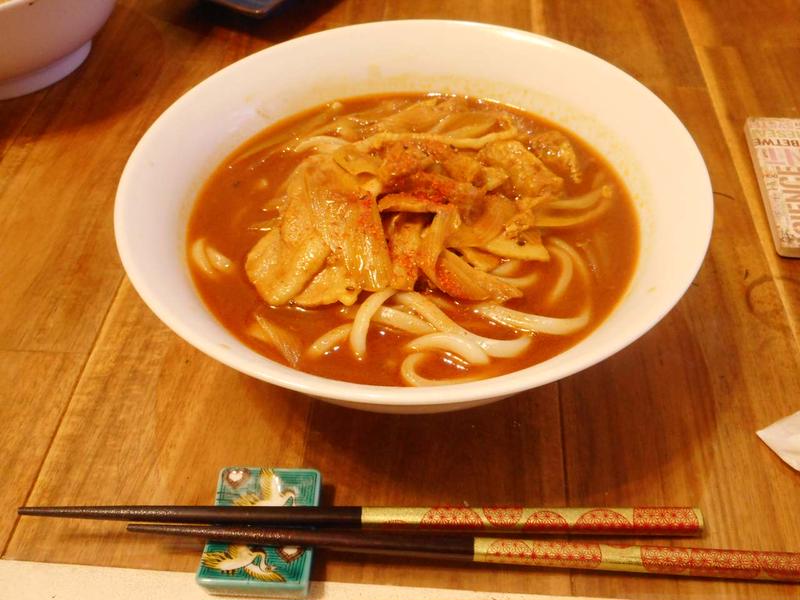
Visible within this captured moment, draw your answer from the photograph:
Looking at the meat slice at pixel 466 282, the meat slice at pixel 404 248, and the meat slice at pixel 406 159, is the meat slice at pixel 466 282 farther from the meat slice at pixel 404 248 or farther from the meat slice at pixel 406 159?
the meat slice at pixel 406 159

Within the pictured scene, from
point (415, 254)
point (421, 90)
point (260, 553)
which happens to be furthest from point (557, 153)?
point (260, 553)

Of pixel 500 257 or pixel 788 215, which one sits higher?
pixel 500 257

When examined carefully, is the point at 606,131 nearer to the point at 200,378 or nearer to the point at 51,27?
the point at 200,378

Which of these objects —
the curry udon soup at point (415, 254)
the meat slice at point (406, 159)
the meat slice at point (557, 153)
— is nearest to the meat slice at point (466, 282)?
the curry udon soup at point (415, 254)

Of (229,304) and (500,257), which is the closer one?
(229,304)

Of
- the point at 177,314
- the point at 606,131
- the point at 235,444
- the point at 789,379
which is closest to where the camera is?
the point at 177,314

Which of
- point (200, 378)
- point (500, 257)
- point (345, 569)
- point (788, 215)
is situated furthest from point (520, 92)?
point (345, 569)
